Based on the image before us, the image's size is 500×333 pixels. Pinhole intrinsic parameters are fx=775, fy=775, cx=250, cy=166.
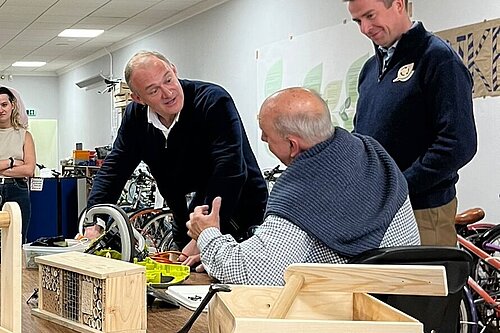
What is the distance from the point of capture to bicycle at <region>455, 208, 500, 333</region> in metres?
3.60

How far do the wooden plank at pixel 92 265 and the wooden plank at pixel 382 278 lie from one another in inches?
15.9

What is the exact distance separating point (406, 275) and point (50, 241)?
136cm

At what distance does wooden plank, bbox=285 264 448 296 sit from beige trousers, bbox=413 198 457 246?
45.0 inches

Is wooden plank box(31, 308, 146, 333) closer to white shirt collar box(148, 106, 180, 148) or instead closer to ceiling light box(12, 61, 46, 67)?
white shirt collar box(148, 106, 180, 148)

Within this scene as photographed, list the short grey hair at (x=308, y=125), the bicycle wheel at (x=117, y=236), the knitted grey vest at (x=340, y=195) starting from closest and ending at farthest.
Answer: the knitted grey vest at (x=340, y=195) → the short grey hair at (x=308, y=125) → the bicycle wheel at (x=117, y=236)

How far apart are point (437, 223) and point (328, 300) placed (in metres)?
1.10

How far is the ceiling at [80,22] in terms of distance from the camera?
8.53 metres

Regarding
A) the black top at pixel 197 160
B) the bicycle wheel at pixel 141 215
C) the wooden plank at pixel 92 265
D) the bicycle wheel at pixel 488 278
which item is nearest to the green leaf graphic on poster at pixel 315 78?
the bicycle wheel at pixel 141 215

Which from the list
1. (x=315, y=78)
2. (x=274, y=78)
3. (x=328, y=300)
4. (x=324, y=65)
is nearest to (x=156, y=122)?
(x=328, y=300)

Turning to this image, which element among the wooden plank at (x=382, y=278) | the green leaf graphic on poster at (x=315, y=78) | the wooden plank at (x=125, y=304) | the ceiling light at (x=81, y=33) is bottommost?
the wooden plank at (x=125, y=304)

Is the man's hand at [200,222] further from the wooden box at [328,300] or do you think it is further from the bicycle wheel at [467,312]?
the bicycle wheel at [467,312]

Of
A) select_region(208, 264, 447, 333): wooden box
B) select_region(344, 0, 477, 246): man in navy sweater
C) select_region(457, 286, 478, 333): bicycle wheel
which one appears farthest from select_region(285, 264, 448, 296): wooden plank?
select_region(457, 286, 478, 333): bicycle wheel

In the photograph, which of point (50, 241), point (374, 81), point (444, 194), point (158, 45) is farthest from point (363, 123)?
point (158, 45)

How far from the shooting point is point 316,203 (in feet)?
5.72
